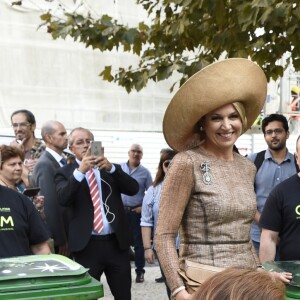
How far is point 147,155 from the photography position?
46.8 ft

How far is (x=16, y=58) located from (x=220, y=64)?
1151 cm

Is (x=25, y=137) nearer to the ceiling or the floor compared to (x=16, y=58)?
nearer to the floor

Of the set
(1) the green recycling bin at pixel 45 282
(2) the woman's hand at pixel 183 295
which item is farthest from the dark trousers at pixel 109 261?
(2) the woman's hand at pixel 183 295

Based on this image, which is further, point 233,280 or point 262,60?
point 262,60

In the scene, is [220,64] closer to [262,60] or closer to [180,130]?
[180,130]

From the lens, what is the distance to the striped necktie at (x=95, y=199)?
5.00m

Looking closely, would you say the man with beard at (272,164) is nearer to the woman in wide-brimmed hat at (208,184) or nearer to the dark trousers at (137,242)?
the woman in wide-brimmed hat at (208,184)

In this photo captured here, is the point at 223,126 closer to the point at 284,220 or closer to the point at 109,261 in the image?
the point at 284,220

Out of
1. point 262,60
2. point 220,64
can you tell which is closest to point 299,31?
point 262,60

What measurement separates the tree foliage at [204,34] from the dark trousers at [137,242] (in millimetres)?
2179

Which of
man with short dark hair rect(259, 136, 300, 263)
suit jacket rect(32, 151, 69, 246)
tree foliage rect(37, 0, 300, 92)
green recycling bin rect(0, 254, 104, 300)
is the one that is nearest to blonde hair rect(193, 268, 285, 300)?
green recycling bin rect(0, 254, 104, 300)

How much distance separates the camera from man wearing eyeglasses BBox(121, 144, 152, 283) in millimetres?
8219

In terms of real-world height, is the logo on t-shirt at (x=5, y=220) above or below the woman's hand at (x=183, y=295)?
above

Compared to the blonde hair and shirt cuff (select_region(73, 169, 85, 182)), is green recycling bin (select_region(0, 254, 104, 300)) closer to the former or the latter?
the blonde hair
